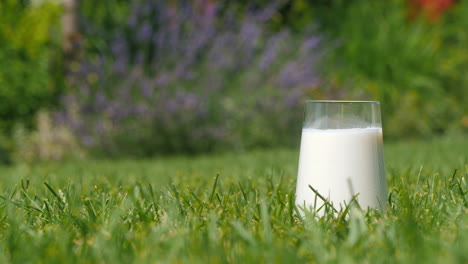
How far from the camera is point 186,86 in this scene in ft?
21.5

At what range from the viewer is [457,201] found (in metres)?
1.81

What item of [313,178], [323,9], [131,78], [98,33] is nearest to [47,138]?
[131,78]

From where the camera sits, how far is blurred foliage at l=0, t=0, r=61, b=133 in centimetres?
612

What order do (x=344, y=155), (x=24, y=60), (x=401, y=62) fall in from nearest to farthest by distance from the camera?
(x=344, y=155) < (x=24, y=60) < (x=401, y=62)

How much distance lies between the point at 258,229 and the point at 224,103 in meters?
4.72

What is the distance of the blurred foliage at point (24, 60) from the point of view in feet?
20.1

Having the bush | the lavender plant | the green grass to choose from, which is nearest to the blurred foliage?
the lavender plant

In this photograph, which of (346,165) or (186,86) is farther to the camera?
(186,86)

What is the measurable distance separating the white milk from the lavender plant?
4.13m

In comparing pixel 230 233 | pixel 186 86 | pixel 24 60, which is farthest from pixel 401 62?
pixel 230 233

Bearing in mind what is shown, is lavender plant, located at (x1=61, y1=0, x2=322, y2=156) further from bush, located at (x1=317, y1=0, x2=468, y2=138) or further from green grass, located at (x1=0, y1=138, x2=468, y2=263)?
green grass, located at (x1=0, y1=138, x2=468, y2=263)

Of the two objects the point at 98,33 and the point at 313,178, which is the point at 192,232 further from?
the point at 98,33

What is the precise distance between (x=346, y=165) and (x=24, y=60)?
17.8 ft

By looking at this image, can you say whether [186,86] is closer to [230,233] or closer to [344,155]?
[344,155]
